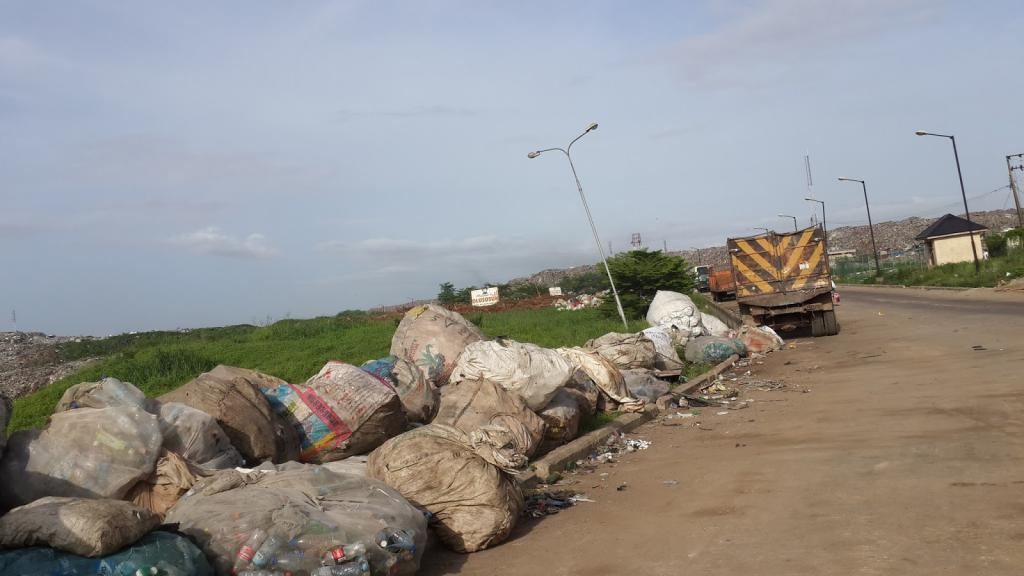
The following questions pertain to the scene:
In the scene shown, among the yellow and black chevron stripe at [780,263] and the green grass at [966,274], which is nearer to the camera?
the yellow and black chevron stripe at [780,263]

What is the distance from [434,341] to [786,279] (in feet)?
40.5

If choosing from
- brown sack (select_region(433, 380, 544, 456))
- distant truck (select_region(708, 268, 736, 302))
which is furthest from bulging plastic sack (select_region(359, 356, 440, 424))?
distant truck (select_region(708, 268, 736, 302))

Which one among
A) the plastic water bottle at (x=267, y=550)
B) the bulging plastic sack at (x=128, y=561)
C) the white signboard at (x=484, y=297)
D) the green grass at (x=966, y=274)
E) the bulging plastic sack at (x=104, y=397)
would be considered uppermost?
the white signboard at (x=484, y=297)

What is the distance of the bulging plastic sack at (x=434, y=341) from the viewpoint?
8203 millimetres

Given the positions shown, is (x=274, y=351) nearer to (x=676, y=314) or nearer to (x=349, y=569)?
(x=676, y=314)

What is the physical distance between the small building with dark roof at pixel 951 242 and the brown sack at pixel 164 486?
50.5 meters

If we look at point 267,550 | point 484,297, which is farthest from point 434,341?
point 484,297

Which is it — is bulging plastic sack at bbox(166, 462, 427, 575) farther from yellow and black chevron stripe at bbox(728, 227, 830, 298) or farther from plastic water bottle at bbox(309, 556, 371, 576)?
yellow and black chevron stripe at bbox(728, 227, 830, 298)

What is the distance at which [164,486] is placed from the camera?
14.6 ft

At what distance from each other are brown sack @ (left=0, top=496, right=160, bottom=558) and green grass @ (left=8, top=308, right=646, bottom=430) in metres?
6.03

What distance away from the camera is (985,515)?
173 inches

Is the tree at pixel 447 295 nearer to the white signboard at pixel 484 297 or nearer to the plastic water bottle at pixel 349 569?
the white signboard at pixel 484 297

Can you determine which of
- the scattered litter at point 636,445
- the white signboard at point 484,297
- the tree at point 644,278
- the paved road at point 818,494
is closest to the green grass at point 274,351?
the tree at point 644,278

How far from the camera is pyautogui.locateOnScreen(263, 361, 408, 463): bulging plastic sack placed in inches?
236
